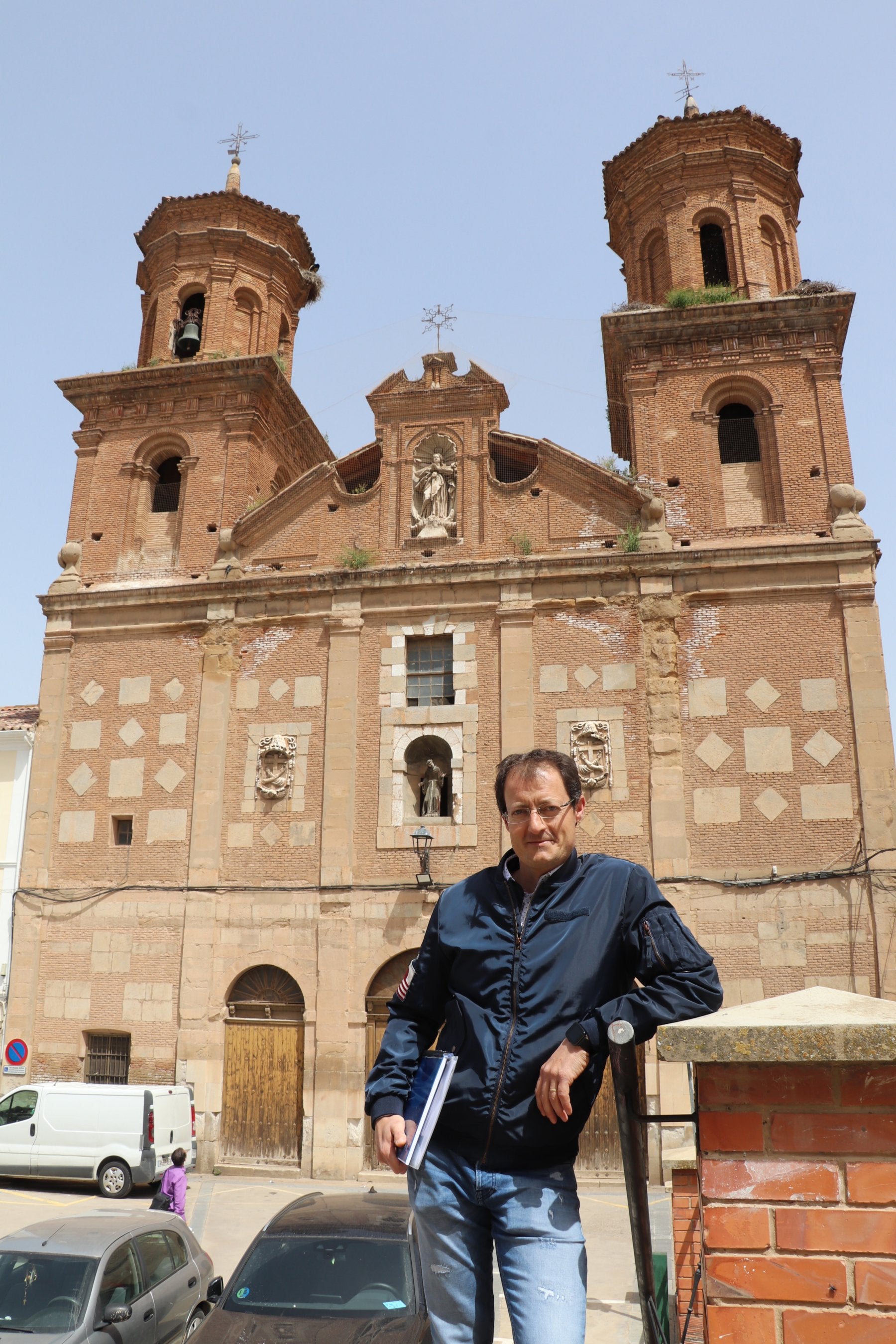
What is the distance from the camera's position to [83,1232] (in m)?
8.16

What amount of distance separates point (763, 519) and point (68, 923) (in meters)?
15.5

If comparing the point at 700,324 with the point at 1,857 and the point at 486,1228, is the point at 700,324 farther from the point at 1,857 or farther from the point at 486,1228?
the point at 486,1228

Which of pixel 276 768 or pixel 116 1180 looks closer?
pixel 116 1180

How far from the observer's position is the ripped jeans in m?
2.67

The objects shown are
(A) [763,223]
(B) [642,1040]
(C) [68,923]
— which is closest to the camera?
(B) [642,1040]

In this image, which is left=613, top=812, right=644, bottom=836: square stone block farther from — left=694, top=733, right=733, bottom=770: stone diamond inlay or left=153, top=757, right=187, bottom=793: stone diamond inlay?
left=153, top=757, right=187, bottom=793: stone diamond inlay

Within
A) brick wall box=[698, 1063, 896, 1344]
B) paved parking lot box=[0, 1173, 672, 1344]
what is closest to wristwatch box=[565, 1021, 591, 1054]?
brick wall box=[698, 1063, 896, 1344]

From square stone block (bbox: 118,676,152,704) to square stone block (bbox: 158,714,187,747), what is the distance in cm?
63

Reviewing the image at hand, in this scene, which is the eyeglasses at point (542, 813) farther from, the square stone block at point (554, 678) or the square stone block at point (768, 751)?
the square stone block at point (554, 678)

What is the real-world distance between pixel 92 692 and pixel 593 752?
10.4 meters

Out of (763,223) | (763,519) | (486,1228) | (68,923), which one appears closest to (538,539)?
(763,519)

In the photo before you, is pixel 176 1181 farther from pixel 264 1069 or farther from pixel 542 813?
pixel 542 813

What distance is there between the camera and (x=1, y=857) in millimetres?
21156

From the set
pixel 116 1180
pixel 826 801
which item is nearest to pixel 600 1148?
pixel 826 801
